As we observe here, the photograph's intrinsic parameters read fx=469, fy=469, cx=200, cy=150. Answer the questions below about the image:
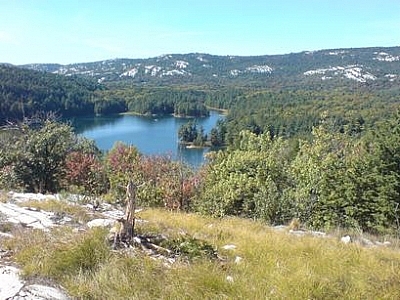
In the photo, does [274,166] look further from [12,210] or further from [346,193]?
[12,210]

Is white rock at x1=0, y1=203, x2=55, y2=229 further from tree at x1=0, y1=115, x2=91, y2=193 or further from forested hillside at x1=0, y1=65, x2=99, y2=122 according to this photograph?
forested hillside at x1=0, y1=65, x2=99, y2=122

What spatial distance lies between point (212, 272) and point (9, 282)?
5.38 feet

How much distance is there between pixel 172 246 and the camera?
4867mm

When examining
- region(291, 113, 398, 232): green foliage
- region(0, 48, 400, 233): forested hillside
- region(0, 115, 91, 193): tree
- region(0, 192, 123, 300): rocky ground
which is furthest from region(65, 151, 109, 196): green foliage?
region(0, 192, 123, 300): rocky ground

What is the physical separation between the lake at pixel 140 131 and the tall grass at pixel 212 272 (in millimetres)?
59401

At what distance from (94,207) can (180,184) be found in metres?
11.9

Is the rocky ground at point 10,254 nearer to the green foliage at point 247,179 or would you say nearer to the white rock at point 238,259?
the white rock at point 238,259

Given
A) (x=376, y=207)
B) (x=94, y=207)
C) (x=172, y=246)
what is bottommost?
(x=376, y=207)

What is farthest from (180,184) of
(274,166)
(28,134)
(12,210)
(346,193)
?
(12,210)

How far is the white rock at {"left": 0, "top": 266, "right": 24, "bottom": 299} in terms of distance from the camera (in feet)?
11.5

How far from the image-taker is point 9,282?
375 centimetres

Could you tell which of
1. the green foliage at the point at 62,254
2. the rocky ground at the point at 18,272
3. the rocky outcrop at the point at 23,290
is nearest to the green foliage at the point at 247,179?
the rocky ground at the point at 18,272

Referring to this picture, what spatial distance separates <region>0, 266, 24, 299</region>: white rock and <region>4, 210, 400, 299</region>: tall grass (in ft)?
0.41

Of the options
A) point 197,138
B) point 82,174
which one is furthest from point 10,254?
point 197,138
